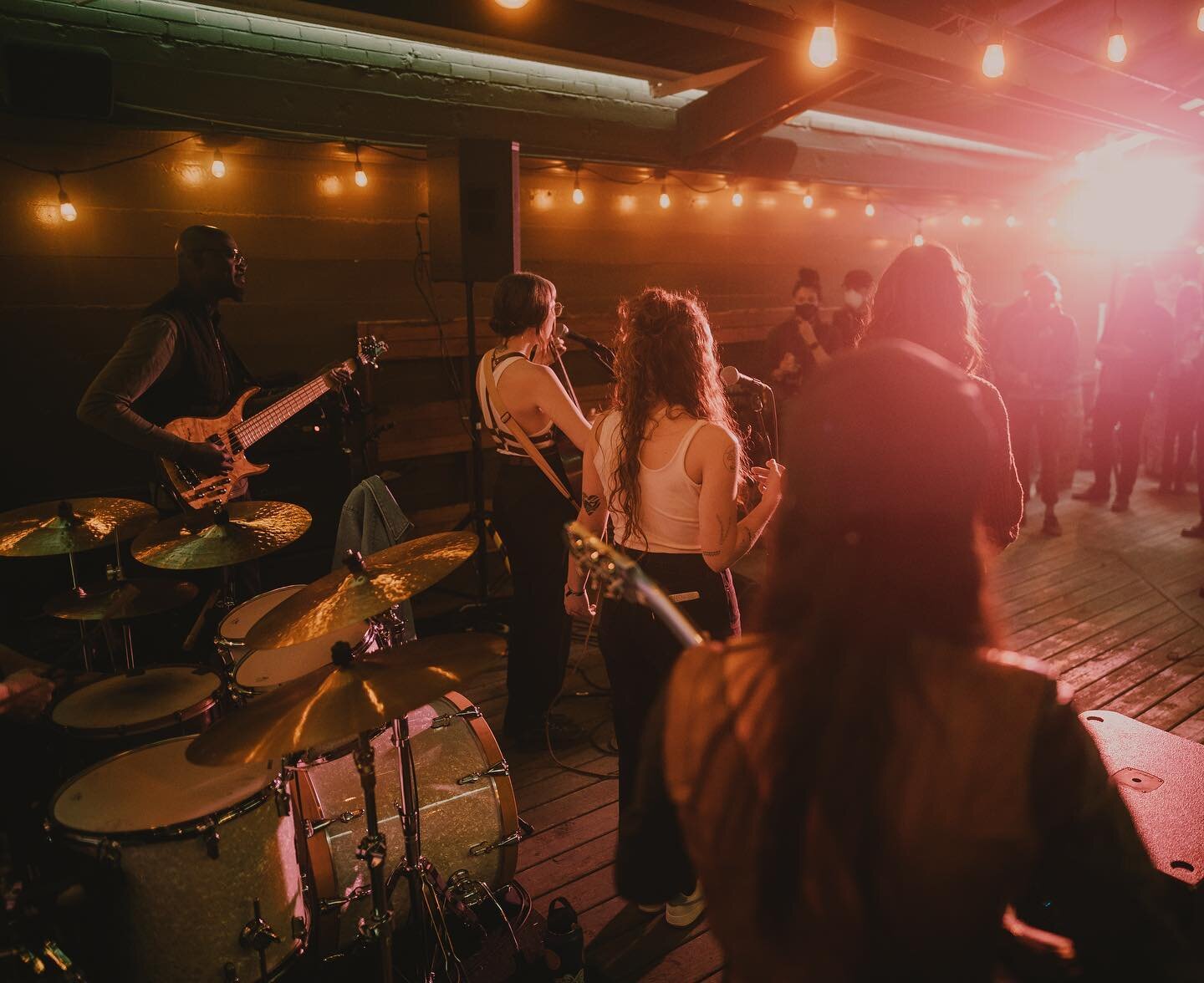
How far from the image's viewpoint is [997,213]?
1037 cm

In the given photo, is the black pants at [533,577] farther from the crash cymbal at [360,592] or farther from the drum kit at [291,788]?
the crash cymbal at [360,592]

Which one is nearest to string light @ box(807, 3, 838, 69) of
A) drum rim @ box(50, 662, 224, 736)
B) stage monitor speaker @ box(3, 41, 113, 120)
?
stage monitor speaker @ box(3, 41, 113, 120)

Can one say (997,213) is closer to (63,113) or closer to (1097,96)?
(1097,96)

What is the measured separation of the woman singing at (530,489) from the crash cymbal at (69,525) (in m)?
1.38

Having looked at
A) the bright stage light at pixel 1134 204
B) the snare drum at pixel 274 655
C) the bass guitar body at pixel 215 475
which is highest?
the bright stage light at pixel 1134 204

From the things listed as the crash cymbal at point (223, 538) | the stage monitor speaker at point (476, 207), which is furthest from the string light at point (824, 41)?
the crash cymbal at point (223, 538)

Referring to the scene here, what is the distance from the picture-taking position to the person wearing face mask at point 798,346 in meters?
6.13

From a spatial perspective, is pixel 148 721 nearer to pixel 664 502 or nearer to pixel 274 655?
pixel 274 655

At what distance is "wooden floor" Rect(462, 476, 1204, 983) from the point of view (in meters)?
2.51

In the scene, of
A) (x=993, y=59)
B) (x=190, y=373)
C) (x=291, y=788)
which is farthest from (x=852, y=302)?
(x=291, y=788)

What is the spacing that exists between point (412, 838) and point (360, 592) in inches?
26.8

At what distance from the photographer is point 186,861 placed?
6.12ft

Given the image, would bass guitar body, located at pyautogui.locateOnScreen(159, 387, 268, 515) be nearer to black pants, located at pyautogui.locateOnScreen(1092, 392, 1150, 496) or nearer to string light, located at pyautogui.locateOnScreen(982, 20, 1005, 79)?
string light, located at pyautogui.locateOnScreen(982, 20, 1005, 79)

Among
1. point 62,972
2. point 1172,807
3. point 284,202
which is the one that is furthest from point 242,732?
point 284,202
